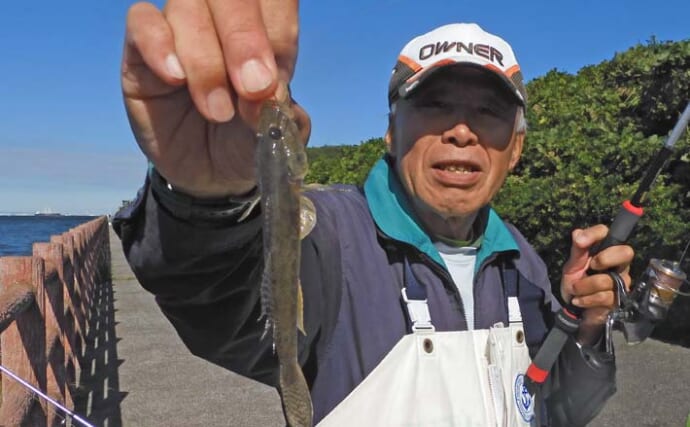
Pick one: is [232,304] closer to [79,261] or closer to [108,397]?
[108,397]

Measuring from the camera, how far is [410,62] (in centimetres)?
290

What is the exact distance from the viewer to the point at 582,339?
311cm

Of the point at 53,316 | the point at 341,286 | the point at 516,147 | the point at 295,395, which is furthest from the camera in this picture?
the point at 53,316

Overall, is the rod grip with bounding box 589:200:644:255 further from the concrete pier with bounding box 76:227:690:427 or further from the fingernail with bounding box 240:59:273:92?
the concrete pier with bounding box 76:227:690:427

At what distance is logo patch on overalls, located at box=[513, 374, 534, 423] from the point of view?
275 centimetres

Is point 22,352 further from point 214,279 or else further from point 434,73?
point 434,73

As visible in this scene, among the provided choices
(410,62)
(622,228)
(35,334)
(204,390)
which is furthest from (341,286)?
(204,390)

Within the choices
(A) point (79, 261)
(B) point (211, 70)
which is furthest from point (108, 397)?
(B) point (211, 70)

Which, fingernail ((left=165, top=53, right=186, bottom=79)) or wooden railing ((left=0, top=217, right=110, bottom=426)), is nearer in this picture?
fingernail ((left=165, top=53, right=186, bottom=79))

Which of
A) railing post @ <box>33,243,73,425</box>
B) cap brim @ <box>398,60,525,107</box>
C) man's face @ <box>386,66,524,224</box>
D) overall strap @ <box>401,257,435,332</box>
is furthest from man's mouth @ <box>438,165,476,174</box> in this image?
railing post @ <box>33,243,73,425</box>

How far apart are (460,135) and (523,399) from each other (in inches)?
44.7

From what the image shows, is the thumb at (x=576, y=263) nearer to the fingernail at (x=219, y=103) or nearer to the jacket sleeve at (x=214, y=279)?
the jacket sleeve at (x=214, y=279)

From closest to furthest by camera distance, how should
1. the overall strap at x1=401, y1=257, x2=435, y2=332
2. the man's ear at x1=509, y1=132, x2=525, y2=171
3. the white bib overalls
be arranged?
the white bib overalls
the overall strap at x1=401, y1=257, x2=435, y2=332
the man's ear at x1=509, y1=132, x2=525, y2=171

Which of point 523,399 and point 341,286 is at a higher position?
point 341,286
